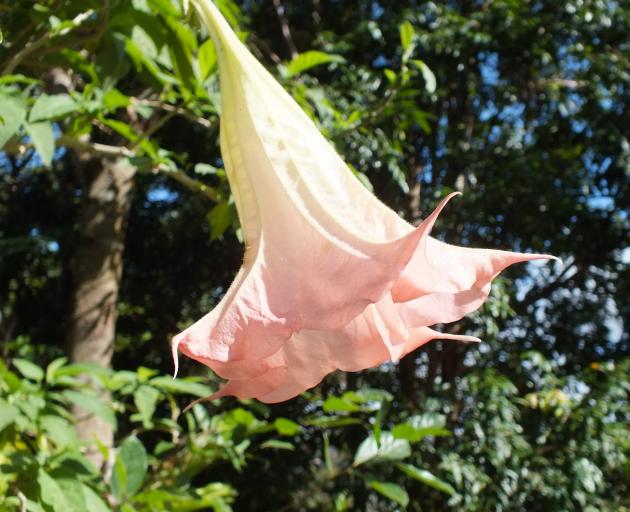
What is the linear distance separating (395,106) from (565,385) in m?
1.92

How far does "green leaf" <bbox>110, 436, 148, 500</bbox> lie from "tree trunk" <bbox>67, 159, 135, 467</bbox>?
4.00 ft

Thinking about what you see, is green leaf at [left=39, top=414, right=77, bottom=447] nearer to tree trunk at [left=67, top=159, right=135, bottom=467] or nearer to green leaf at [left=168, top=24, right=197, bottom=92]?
Result: green leaf at [left=168, top=24, right=197, bottom=92]

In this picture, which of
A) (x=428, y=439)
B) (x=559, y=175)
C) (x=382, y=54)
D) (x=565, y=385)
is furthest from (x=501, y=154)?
(x=428, y=439)

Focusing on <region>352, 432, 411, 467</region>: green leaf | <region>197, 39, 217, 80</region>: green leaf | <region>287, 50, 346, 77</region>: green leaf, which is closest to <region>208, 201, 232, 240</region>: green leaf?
<region>197, 39, 217, 80</region>: green leaf

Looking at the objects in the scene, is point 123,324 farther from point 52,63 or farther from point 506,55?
point 52,63

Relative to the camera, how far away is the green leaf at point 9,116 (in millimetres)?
653

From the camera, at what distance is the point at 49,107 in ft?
2.90

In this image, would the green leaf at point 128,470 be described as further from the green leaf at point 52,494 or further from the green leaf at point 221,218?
the green leaf at point 221,218

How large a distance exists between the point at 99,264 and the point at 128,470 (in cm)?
139

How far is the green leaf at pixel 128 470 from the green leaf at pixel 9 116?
55 cm

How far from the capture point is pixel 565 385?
3039 mm

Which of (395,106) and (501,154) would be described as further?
(501,154)

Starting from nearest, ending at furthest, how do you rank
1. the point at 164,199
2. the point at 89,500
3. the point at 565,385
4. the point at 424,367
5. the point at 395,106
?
the point at 89,500 < the point at 395,106 < the point at 565,385 < the point at 424,367 < the point at 164,199

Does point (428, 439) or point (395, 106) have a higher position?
point (395, 106)
